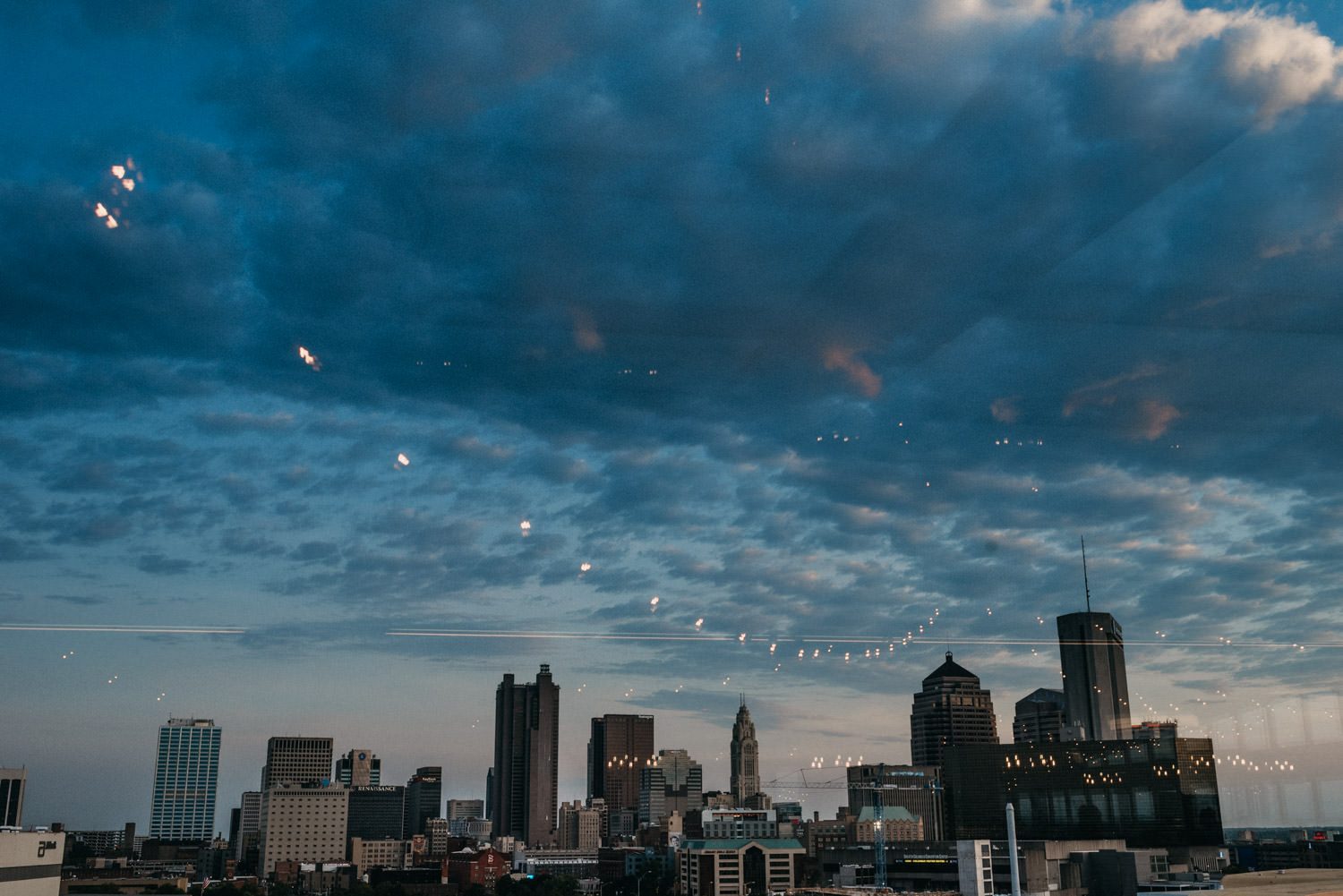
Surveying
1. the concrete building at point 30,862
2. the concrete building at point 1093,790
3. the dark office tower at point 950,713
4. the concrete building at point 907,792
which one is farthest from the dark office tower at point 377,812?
the concrete building at point 30,862

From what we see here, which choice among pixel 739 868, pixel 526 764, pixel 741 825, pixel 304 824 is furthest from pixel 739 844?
pixel 526 764

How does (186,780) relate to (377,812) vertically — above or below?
above

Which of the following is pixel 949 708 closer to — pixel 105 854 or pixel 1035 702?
pixel 1035 702

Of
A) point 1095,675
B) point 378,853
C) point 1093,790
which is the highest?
point 1095,675

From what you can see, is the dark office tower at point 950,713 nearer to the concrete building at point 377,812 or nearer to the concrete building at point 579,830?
the concrete building at point 579,830

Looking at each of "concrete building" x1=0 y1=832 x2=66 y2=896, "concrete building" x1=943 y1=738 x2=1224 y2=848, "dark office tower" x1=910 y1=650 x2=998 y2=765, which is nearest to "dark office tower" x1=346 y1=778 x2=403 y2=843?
"dark office tower" x1=910 y1=650 x2=998 y2=765

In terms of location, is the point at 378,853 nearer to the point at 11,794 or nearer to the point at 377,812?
the point at 377,812
